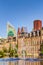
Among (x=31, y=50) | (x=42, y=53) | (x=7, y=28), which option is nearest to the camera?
(x=42, y=53)

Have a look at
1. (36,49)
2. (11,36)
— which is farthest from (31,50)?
(11,36)

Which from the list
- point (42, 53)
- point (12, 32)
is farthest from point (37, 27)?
point (42, 53)

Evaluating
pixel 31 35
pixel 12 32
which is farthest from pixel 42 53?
pixel 12 32

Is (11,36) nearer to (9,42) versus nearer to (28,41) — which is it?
(9,42)

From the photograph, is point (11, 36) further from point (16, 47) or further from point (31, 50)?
point (31, 50)

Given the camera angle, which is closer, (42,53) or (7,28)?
(42,53)

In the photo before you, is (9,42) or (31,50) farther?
(9,42)

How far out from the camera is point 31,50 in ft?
85.6

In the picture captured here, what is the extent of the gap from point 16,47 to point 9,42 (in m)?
1.64

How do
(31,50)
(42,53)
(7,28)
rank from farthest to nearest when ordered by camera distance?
(7,28), (31,50), (42,53)

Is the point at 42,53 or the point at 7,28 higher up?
the point at 7,28

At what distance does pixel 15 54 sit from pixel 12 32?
4.89 metres

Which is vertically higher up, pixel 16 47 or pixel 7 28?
pixel 7 28

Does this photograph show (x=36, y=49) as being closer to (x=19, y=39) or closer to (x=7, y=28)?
(x=19, y=39)
